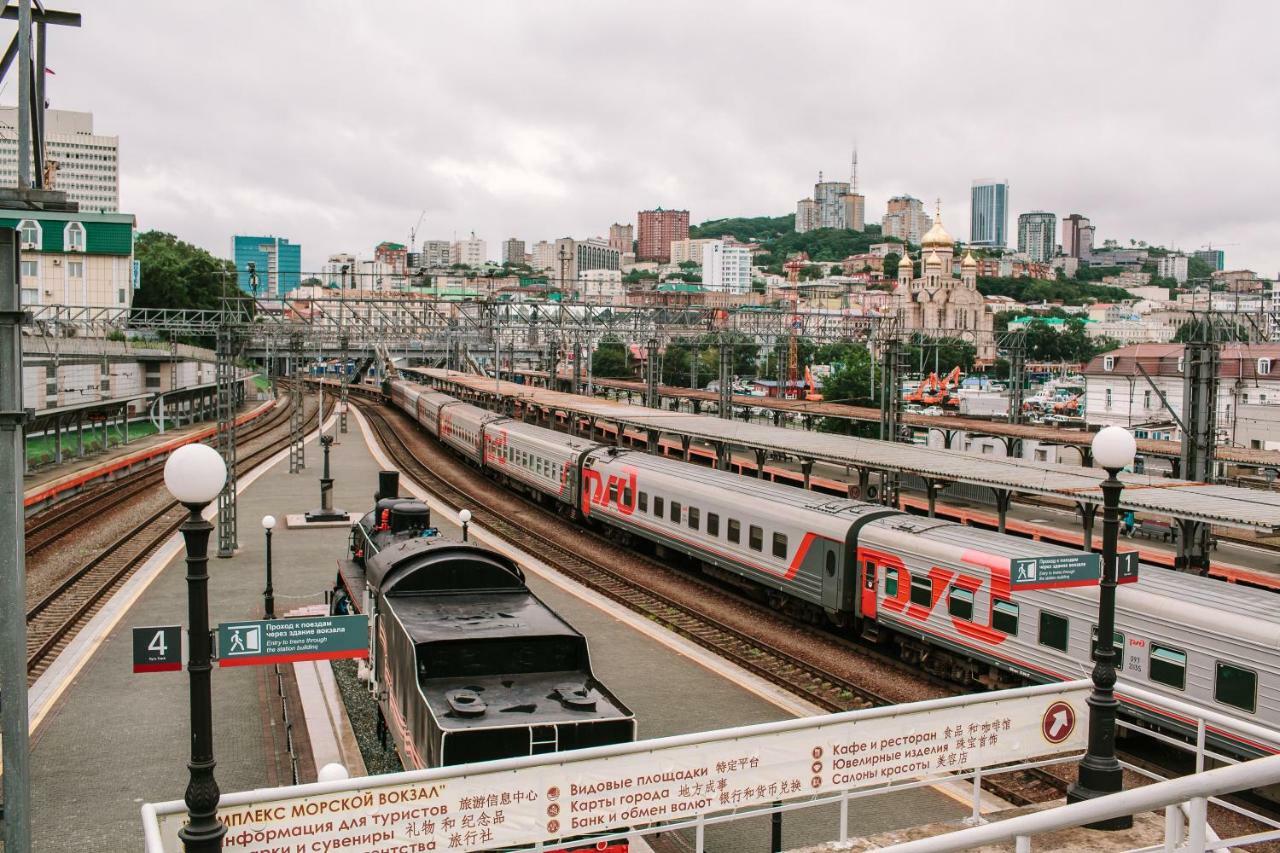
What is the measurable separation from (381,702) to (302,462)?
35277 mm

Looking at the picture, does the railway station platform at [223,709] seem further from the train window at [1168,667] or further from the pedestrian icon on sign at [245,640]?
the pedestrian icon on sign at [245,640]

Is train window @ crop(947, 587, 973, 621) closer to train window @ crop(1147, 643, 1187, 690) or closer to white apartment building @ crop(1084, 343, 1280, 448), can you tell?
train window @ crop(1147, 643, 1187, 690)

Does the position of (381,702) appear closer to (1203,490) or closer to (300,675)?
(300,675)

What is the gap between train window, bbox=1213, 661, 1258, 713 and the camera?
13500 millimetres

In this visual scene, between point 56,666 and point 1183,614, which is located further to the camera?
point 56,666

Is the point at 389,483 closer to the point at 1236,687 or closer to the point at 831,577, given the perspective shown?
the point at 831,577

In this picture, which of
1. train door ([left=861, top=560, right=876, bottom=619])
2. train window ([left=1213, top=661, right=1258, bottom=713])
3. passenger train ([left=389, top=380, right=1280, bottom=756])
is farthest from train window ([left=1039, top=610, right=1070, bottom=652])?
train door ([left=861, top=560, right=876, bottom=619])

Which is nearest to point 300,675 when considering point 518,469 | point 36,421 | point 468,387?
point 518,469

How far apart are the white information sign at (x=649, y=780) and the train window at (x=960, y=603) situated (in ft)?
22.8

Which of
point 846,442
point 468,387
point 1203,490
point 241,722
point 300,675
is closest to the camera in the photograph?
point 241,722

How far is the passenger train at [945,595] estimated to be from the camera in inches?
552

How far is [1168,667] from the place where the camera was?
14625 millimetres

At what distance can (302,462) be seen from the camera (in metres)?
47.9

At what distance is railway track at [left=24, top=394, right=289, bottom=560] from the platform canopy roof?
1828 cm
